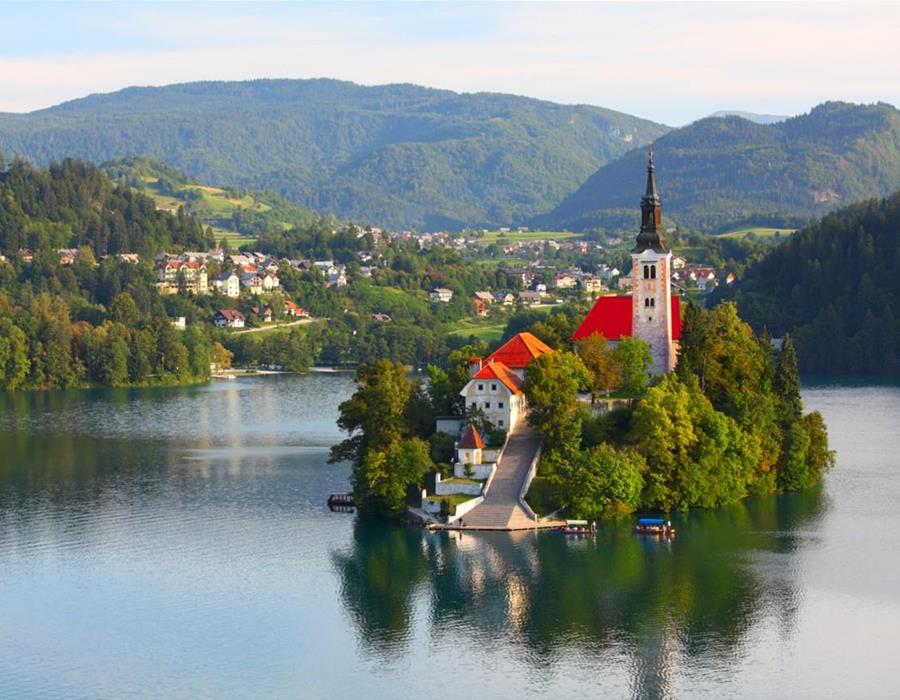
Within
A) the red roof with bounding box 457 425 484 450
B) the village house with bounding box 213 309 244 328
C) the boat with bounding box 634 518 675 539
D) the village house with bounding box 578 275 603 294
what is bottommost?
the boat with bounding box 634 518 675 539

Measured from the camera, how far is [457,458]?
2477 inches

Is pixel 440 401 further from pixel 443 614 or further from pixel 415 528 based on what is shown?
pixel 443 614

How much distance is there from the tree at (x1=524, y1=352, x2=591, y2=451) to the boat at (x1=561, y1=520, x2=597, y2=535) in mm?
4071

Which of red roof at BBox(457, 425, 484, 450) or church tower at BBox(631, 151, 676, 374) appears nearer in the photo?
red roof at BBox(457, 425, 484, 450)

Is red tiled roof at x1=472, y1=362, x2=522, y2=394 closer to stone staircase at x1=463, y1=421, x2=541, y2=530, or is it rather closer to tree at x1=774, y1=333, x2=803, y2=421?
stone staircase at x1=463, y1=421, x2=541, y2=530

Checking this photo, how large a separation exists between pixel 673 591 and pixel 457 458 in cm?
1418

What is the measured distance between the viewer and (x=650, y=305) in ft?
231

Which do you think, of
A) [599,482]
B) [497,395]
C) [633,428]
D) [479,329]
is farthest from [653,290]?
[479,329]

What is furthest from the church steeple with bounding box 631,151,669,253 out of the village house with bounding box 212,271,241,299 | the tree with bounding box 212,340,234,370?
the village house with bounding box 212,271,241,299

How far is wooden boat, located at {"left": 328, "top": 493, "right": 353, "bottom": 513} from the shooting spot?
6494 cm

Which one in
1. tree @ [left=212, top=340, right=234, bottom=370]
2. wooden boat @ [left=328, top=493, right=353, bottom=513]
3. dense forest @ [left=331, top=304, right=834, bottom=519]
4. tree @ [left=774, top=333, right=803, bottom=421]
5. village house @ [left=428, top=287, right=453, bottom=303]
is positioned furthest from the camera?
village house @ [left=428, top=287, right=453, bottom=303]

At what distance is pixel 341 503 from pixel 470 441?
21.0ft

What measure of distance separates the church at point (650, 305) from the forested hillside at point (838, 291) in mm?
59407

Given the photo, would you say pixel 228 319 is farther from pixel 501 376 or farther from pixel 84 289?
pixel 501 376
